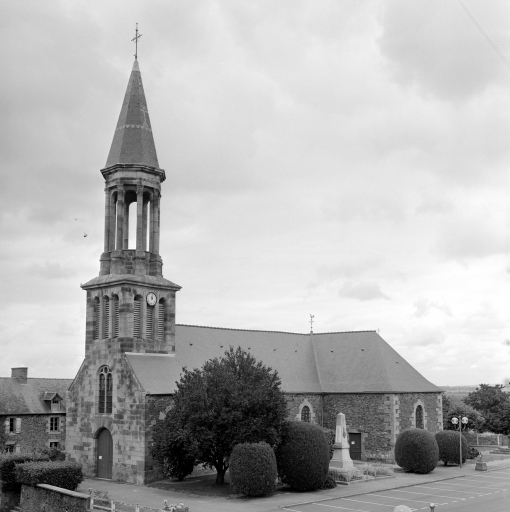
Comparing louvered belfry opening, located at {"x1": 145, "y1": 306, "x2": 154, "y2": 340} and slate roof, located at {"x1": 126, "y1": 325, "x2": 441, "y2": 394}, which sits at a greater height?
louvered belfry opening, located at {"x1": 145, "y1": 306, "x2": 154, "y2": 340}

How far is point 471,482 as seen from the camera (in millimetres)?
37594

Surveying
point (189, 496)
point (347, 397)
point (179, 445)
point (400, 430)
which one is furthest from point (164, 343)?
point (400, 430)

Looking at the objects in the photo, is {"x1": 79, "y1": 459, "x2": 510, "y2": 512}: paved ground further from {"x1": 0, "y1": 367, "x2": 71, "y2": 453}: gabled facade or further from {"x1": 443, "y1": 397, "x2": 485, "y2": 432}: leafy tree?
{"x1": 443, "y1": 397, "x2": 485, "y2": 432}: leafy tree

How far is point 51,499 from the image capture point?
1154 inches

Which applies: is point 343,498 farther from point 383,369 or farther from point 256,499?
point 383,369

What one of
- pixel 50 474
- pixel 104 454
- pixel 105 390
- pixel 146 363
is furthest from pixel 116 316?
pixel 50 474

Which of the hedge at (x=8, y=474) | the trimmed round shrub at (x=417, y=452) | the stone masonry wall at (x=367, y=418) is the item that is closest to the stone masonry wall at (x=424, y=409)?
the stone masonry wall at (x=367, y=418)

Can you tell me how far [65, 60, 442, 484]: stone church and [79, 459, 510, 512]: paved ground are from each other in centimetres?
320

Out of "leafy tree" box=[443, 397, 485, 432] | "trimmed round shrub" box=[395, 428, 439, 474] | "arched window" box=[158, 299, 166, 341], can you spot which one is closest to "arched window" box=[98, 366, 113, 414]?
"arched window" box=[158, 299, 166, 341]

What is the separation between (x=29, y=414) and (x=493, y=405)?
42.4 meters

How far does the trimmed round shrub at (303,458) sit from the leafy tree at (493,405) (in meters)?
31.1

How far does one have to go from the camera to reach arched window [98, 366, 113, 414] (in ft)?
129

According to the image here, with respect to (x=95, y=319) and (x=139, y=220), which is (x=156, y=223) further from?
(x=95, y=319)

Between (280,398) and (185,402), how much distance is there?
509 cm
